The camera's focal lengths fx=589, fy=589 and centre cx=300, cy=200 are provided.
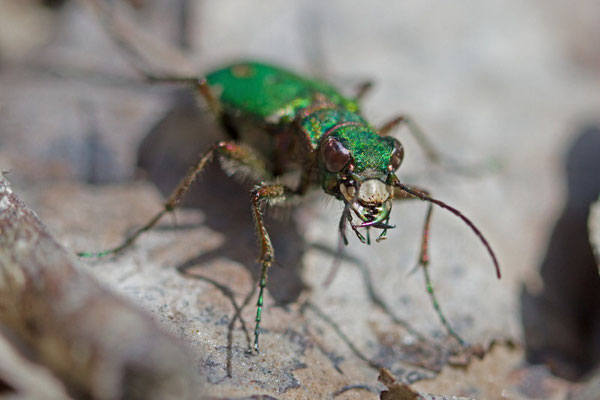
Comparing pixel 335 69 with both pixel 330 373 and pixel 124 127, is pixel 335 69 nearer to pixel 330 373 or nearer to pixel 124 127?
pixel 124 127

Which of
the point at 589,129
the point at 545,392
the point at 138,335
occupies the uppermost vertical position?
the point at 589,129

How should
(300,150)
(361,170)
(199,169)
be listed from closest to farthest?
(361,170) < (199,169) < (300,150)

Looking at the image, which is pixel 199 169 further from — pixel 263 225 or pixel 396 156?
pixel 396 156

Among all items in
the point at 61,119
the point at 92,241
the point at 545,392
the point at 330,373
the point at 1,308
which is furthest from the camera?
the point at 61,119

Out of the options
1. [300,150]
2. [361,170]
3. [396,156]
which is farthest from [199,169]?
[396,156]

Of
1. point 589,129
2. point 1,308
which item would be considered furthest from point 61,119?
point 589,129

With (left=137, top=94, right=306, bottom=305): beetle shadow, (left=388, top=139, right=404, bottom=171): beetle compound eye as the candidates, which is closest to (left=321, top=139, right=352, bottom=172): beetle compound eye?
(left=388, top=139, right=404, bottom=171): beetle compound eye
